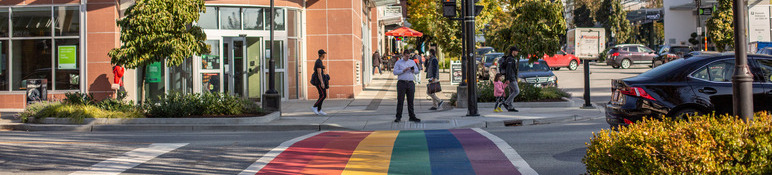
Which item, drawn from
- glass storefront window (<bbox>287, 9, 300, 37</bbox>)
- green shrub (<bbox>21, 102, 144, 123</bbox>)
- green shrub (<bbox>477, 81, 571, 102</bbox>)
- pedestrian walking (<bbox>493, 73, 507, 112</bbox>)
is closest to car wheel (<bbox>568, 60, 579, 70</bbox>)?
green shrub (<bbox>477, 81, 571, 102</bbox>)

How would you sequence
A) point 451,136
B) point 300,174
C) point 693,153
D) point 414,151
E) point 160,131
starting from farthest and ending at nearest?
point 160,131 < point 451,136 < point 414,151 < point 300,174 < point 693,153

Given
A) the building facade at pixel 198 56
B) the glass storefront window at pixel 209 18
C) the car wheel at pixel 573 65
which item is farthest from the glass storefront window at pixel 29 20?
the car wheel at pixel 573 65

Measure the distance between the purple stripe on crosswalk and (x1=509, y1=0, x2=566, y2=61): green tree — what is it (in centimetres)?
890

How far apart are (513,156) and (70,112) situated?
1024cm

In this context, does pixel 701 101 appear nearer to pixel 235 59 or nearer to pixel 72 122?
pixel 72 122

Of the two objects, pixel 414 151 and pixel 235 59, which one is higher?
pixel 235 59

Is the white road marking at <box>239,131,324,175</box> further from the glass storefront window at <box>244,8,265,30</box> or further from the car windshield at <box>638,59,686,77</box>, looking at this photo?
the glass storefront window at <box>244,8,265,30</box>

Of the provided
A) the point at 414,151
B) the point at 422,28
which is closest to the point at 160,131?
the point at 414,151

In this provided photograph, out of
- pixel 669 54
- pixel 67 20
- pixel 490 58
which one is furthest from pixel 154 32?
pixel 669 54

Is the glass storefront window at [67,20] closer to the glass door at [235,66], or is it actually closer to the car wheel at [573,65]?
the glass door at [235,66]

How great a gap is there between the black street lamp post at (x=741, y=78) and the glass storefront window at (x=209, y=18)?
669 inches

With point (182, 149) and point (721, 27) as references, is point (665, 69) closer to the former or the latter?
point (182, 149)

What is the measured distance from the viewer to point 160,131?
1410 cm

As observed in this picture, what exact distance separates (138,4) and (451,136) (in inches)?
302
